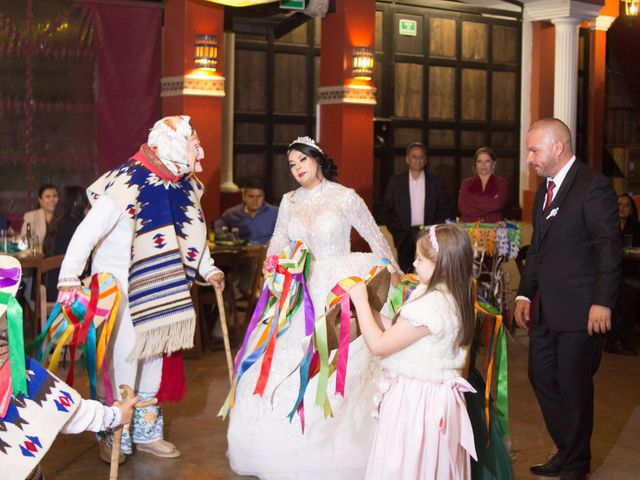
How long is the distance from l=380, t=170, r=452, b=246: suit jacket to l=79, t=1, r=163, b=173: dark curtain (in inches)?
103

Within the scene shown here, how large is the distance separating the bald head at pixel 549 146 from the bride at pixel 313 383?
841mm

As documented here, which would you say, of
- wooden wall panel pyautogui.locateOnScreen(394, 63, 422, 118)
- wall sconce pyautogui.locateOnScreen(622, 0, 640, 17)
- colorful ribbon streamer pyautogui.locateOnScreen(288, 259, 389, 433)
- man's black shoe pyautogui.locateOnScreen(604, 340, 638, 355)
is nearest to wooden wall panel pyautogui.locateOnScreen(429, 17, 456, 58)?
wooden wall panel pyautogui.locateOnScreen(394, 63, 422, 118)

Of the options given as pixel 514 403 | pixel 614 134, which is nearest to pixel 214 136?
pixel 514 403

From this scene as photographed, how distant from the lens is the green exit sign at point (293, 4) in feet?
33.0

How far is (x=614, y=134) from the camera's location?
1484cm

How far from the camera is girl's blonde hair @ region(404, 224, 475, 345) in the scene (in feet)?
10.6

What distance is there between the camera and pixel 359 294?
3316 mm

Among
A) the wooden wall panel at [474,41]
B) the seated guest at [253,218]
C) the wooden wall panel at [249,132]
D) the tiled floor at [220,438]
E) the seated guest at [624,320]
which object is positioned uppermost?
the wooden wall panel at [474,41]

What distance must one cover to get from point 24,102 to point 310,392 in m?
5.95

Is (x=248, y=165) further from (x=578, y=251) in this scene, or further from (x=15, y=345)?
(x=15, y=345)

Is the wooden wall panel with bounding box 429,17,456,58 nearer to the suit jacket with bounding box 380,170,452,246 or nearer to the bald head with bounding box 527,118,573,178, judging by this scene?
the suit jacket with bounding box 380,170,452,246

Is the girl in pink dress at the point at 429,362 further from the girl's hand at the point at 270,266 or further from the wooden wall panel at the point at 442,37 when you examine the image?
the wooden wall panel at the point at 442,37

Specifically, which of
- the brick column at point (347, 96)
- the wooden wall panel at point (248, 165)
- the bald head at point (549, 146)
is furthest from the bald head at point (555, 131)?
the wooden wall panel at point (248, 165)

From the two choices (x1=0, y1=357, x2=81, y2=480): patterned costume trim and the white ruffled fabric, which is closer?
(x1=0, y1=357, x2=81, y2=480): patterned costume trim
